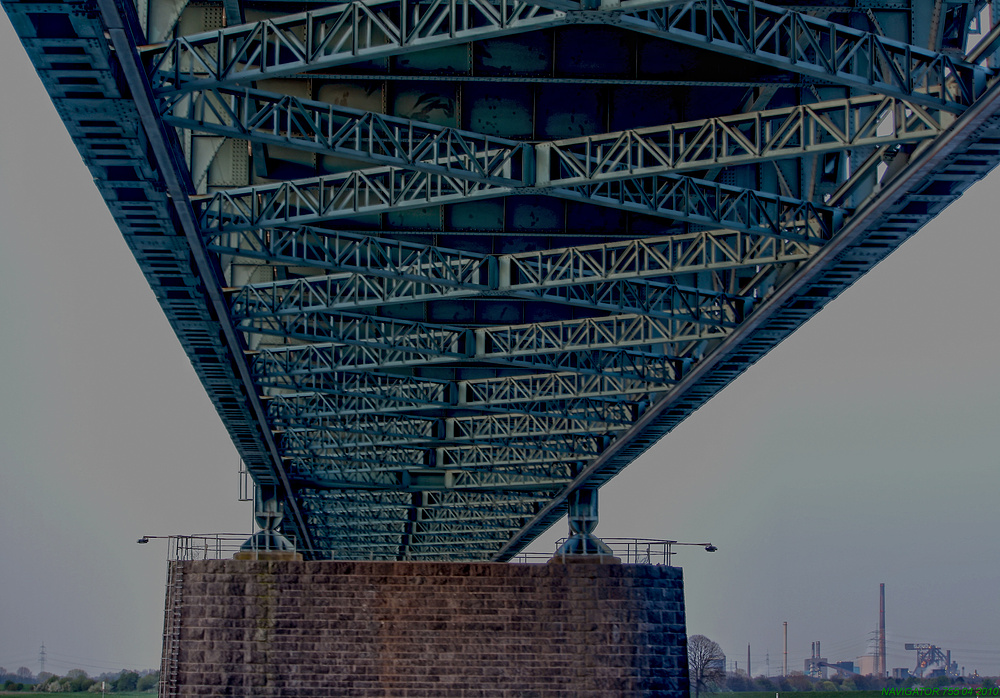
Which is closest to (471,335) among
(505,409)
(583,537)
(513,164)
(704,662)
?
(505,409)

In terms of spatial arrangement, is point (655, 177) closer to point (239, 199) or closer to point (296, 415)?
point (239, 199)

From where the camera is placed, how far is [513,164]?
74.1 ft

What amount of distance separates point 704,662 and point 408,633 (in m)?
115

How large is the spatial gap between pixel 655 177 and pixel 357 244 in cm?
663

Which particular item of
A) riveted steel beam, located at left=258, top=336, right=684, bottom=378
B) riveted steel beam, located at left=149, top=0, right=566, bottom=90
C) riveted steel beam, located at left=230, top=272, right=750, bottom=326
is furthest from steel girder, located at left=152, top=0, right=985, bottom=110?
riveted steel beam, located at left=258, top=336, right=684, bottom=378

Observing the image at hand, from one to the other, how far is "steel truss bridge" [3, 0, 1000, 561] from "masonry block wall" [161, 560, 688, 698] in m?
5.43

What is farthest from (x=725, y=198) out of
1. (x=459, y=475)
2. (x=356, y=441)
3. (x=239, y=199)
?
(x=459, y=475)

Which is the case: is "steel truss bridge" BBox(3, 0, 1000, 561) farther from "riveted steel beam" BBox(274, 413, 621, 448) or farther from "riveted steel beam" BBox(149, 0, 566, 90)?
"riveted steel beam" BBox(274, 413, 621, 448)

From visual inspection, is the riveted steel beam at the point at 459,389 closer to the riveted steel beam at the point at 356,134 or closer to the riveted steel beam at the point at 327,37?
the riveted steel beam at the point at 356,134

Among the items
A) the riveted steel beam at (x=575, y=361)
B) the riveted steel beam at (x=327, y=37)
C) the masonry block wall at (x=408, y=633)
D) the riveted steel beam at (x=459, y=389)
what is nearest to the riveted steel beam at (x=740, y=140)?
the riveted steel beam at (x=327, y=37)

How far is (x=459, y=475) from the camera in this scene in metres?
52.0

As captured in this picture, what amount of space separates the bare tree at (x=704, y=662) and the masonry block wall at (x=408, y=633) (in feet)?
310

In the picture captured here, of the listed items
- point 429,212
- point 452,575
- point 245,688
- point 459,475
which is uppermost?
point 429,212

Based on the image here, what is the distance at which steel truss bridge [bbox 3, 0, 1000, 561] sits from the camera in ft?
57.9
